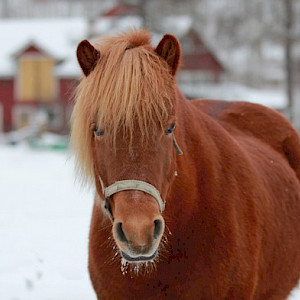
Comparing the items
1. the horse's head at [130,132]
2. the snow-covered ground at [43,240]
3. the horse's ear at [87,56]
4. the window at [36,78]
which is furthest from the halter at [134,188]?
the window at [36,78]

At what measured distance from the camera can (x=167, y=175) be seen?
2.71 m

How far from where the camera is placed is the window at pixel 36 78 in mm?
37000

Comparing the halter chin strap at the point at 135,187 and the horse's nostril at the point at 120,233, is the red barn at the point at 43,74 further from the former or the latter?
the horse's nostril at the point at 120,233

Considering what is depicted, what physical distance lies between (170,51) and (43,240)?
4722 mm

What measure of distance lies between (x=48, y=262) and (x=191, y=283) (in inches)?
137

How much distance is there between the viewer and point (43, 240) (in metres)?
7.06

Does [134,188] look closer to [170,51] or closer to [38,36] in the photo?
[170,51]

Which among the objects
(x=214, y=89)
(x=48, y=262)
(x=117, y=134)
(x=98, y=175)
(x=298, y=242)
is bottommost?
(x=214, y=89)

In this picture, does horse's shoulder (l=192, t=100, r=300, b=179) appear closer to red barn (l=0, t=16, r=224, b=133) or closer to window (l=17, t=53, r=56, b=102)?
red barn (l=0, t=16, r=224, b=133)

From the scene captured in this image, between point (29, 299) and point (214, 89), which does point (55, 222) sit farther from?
point (214, 89)

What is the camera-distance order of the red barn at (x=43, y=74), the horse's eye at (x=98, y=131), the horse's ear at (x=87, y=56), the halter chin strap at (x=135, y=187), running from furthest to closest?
the red barn at (x=43, y=74) < the horse's ear at (x=87, y=56) < the horse's eye at (x=98, y=131) < the halter chin strap at (x=135, y=187)

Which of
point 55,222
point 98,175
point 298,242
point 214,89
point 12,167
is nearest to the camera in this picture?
point 98,175

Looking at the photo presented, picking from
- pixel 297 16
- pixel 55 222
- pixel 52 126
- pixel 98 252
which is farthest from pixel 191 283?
pixel 52 126

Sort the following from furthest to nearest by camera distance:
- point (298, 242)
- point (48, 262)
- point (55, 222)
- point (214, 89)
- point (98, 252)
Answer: point (214, 89) → point (55, 222) → point (48, 262) → point (298, 242) → point (98, 252)
